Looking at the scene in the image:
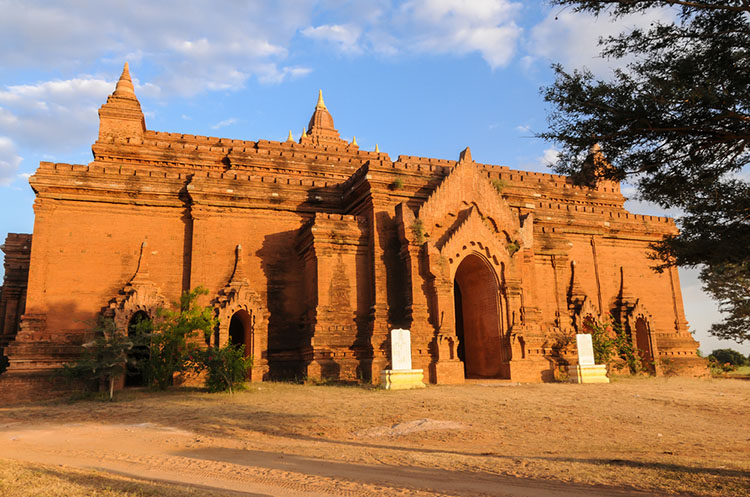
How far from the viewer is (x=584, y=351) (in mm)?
19281

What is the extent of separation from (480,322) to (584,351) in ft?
11.8

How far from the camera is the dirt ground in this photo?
22.6ft

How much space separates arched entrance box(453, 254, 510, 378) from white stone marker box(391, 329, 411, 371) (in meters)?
4.08

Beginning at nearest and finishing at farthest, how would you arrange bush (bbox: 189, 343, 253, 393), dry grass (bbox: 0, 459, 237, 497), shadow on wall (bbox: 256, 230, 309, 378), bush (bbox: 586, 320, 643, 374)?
dry grass (bbox: 0, 459, 237, 497)
bush (bbox: 189, 343, 253, 393)
shadow on wall (bbox: 256, 230, 309, 378)
bush (bbox: 586, 320, 643, 374)

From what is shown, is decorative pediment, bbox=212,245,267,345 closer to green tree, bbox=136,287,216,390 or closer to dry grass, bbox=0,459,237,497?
green tree, bbox=136,287,216,390

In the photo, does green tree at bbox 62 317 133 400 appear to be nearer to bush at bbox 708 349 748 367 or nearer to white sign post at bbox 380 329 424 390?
white sign post at bbox 380 329 424 390

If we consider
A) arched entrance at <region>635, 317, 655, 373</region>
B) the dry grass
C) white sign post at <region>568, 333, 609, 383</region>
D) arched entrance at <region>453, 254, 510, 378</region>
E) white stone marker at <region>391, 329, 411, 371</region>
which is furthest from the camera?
arched entrance at <region>635, 317, 655, 373</region>

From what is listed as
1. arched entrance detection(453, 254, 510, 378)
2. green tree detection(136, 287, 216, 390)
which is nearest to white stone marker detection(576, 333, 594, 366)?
arched entrance detection(453, 254, 510, 378)

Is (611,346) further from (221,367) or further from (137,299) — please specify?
(137,299)

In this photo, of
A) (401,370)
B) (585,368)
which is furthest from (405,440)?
(585,368)

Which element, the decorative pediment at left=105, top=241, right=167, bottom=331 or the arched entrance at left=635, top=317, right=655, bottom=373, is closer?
the decorative pediment at left=105, top=241, right=167, bottom=331

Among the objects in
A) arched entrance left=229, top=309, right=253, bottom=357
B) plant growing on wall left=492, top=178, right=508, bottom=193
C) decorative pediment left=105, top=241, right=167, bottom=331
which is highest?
plant growing on wall left=492, top=178, right=508, bottom=193

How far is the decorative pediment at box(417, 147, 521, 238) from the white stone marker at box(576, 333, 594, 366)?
4.12m

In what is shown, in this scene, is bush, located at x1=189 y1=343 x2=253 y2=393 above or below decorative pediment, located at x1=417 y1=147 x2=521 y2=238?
below
